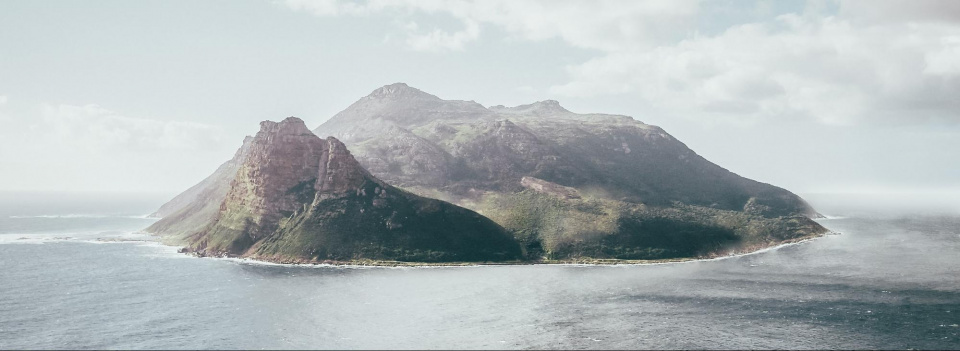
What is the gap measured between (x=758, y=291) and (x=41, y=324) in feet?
653

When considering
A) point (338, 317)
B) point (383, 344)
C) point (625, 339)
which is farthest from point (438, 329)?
point (625, 339)

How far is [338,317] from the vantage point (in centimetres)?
15375

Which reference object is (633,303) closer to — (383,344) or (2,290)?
(383,344)

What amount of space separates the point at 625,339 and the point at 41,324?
138969mm

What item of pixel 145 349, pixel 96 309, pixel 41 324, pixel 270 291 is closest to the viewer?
pixel 145 349

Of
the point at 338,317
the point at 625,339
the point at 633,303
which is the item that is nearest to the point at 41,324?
the point at 338,317

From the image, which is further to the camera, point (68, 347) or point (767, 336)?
point (767, 336)

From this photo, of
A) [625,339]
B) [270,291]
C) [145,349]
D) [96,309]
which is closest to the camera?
[145,349]

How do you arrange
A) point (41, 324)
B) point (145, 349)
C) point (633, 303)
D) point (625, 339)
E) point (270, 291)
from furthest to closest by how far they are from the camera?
point (270, 291)
point (633, 303)
point (41, 324)
point (625, 339)
point (145, 349)

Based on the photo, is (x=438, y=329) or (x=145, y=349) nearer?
(x=145, y=349)

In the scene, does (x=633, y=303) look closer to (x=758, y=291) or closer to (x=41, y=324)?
(x=758, y=291)

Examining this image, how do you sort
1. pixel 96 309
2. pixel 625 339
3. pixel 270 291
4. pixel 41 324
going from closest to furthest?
pixel 625 339, pixel 41 324, pixel 96 309, pixel 270 291

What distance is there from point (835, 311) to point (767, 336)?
39071 mm

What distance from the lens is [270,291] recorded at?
191m
